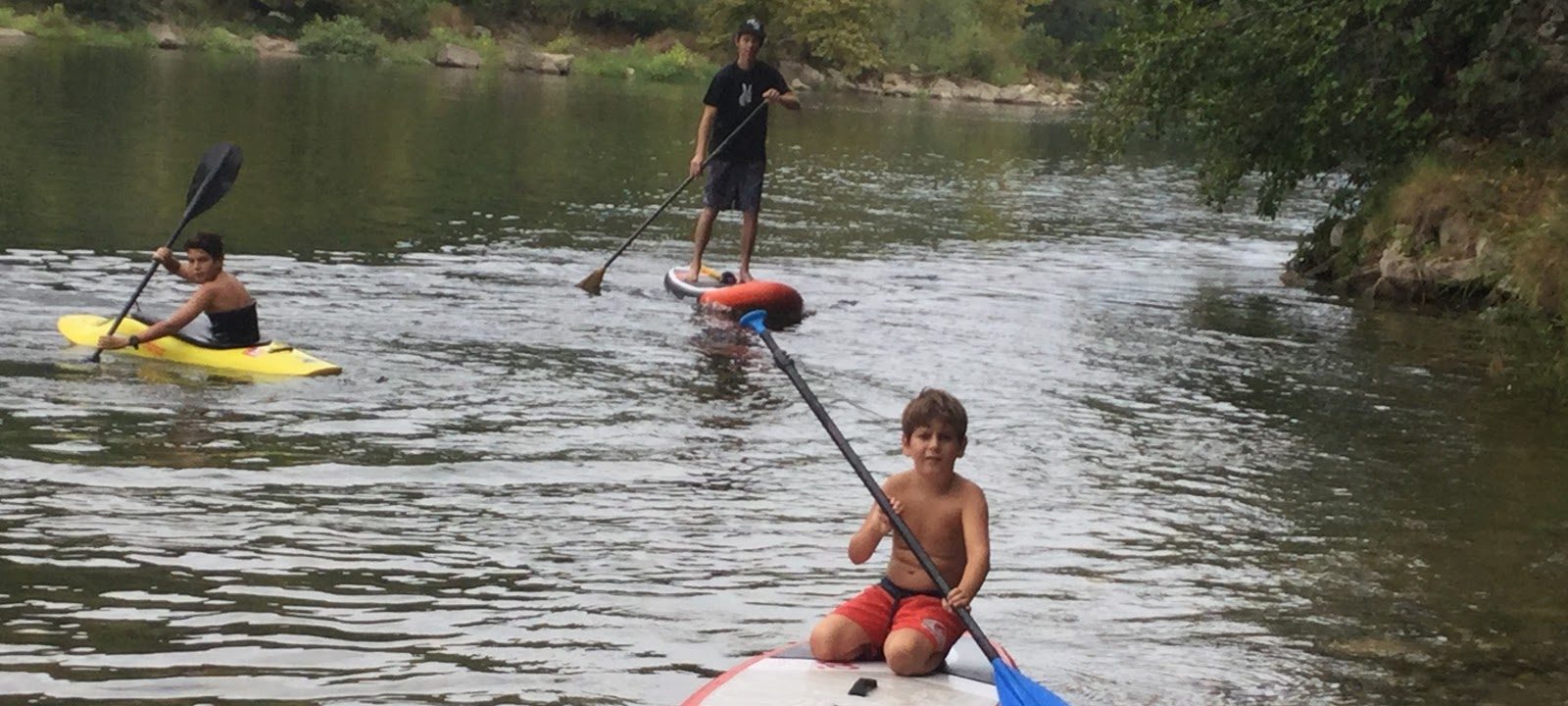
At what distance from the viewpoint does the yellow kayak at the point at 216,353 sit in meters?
10.8

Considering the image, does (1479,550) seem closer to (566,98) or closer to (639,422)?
(639,422)

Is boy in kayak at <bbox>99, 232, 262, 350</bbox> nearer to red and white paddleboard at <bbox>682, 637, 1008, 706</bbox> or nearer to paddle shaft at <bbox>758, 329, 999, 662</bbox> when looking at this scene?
paddle shaft at <bbox>758, 329, 999, 662</bbox>

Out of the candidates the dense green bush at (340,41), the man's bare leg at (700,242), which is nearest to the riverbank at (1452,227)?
the man's bare leg at (700,242)

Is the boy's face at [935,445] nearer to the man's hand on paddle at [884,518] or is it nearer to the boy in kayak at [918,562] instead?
the boy in kayak at [918,562]

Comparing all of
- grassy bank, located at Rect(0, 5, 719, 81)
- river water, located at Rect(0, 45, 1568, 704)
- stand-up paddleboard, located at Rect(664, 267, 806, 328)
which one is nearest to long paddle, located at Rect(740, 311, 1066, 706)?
river water, located at Rect(0, 45, 1568, 704)

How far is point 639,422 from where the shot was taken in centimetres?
1025

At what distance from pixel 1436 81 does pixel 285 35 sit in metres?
51.0

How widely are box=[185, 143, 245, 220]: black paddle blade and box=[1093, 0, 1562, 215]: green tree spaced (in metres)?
7.46

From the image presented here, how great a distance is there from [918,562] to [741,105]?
9.52 meters

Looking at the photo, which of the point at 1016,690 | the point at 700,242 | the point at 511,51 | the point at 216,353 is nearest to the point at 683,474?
the point at 216,353

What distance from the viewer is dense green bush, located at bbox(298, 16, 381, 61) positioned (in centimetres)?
Result: 6025

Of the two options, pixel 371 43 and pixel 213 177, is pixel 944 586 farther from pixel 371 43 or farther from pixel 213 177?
pixel 371 43

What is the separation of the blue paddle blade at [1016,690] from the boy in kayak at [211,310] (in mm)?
6597

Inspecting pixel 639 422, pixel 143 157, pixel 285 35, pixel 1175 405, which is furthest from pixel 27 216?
pixel 285 35
